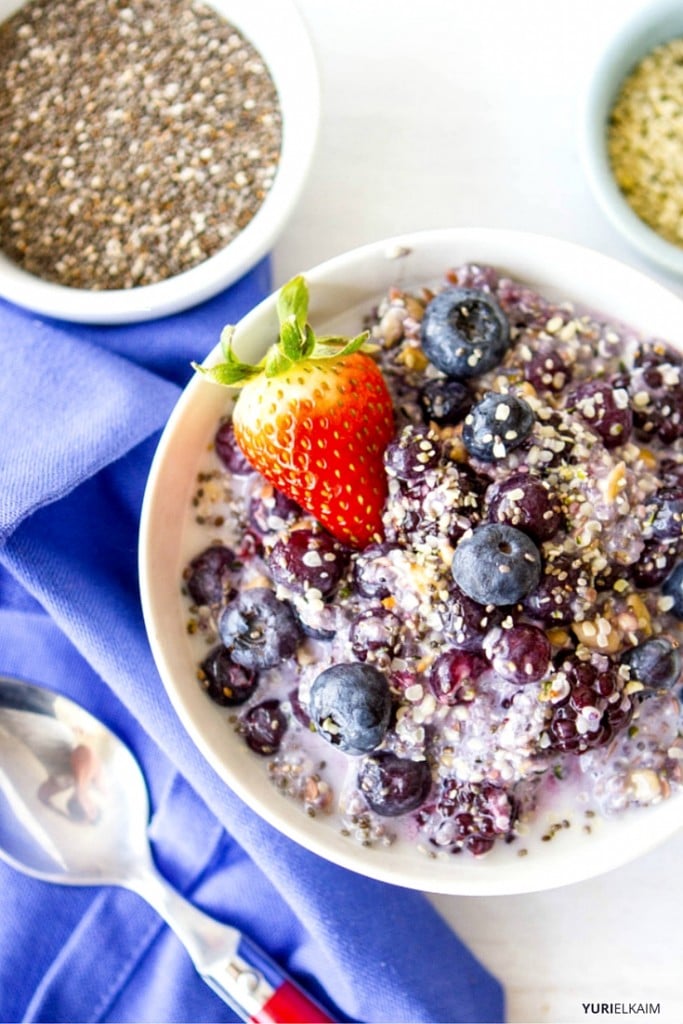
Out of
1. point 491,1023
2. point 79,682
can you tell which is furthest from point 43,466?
point 491,1023

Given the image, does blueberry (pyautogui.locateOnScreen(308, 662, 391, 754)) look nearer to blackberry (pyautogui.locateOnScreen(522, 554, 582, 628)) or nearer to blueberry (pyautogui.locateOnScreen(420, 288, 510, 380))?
blackberry (pyautogui.locateOnScreen(522, 554, 582, 628))

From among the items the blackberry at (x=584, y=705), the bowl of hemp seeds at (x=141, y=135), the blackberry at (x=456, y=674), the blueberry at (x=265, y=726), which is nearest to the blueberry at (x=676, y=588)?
the blackberry at (x=584, y=705)

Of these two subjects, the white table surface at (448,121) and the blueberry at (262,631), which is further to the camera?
the white table surface at (448,121)

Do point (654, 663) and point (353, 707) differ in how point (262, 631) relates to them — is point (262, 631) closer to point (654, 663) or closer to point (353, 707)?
point (353, 707)

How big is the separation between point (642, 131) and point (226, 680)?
100cm

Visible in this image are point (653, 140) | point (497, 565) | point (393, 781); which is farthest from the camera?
point (653, 140)

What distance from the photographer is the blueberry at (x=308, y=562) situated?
1.12 meters

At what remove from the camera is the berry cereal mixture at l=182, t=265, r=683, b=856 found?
1062 mm

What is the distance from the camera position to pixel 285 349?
1.09 metres

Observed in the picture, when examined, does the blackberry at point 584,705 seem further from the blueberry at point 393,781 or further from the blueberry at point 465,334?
the blueberry at point 465,334

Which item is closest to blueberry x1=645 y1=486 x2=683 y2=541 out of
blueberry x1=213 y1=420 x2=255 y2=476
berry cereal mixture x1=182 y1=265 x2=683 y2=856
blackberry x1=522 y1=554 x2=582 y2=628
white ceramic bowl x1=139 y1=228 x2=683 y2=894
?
berry cereal mixture x1=182 y1=265 x2=683 y2=856

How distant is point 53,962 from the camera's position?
54.7 inches

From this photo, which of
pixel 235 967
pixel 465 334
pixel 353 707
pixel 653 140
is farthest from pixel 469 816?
pixel 653 140

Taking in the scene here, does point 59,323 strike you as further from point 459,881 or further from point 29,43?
point 459,881
